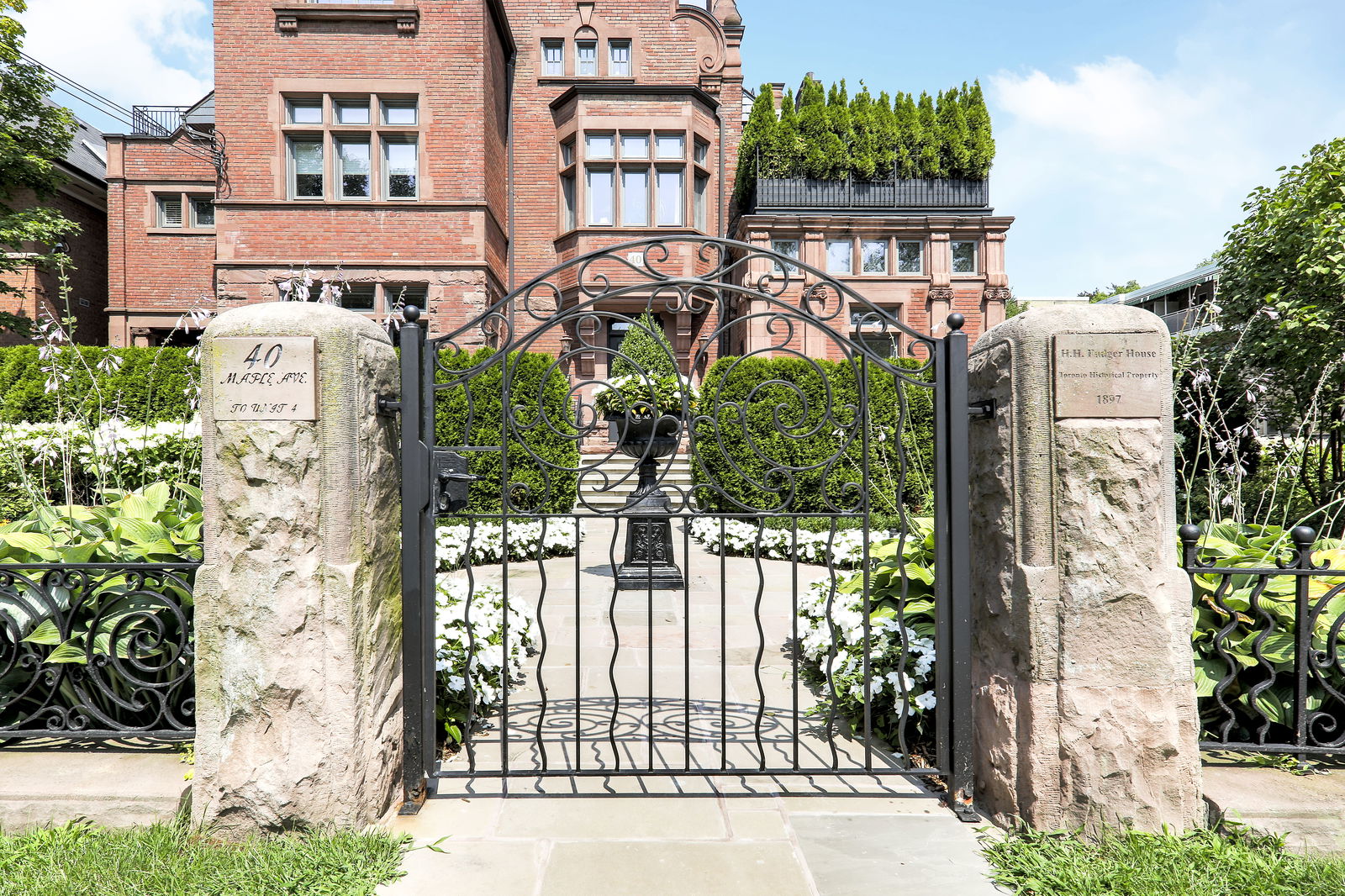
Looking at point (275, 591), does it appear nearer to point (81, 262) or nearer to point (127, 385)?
point (127, 385)

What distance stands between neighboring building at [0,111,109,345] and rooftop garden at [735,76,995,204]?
15998mm

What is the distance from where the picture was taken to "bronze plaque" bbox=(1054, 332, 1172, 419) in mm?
2514

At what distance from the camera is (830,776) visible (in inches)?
125

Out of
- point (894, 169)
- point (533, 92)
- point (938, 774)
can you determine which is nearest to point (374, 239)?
point (533, 92)

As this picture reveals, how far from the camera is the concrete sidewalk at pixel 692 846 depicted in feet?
7.63

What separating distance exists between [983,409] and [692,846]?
6.36 ft

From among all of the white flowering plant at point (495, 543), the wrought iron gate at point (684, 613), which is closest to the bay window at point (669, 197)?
the white flowering plant at point (495, 543)

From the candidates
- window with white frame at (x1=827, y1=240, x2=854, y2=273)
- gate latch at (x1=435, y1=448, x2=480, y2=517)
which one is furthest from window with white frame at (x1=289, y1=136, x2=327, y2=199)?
gate latch at (x1=435, y1=448, x2=480, y2=517)

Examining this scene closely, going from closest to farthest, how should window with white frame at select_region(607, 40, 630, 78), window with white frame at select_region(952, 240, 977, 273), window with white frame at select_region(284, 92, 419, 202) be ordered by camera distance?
1. window with white frame at select_region(284, 92, 419, 202)
2. window with white frame at select_region(952, 240, 977, 273)
3. window with white frame at select_region(607, 40, 630, 78)

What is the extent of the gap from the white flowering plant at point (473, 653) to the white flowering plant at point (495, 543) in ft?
10.0

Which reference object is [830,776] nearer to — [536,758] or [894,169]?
[536,758]

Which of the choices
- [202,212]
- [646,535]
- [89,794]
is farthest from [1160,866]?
[202,212]

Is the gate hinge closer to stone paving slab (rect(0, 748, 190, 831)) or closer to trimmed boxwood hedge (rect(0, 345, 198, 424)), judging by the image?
stone paving slab (rect(0, 748, 190, 831))

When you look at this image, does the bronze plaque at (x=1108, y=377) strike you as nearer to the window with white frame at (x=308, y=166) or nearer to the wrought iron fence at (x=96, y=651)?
the wrought iron fence at (x=96, y=651)
